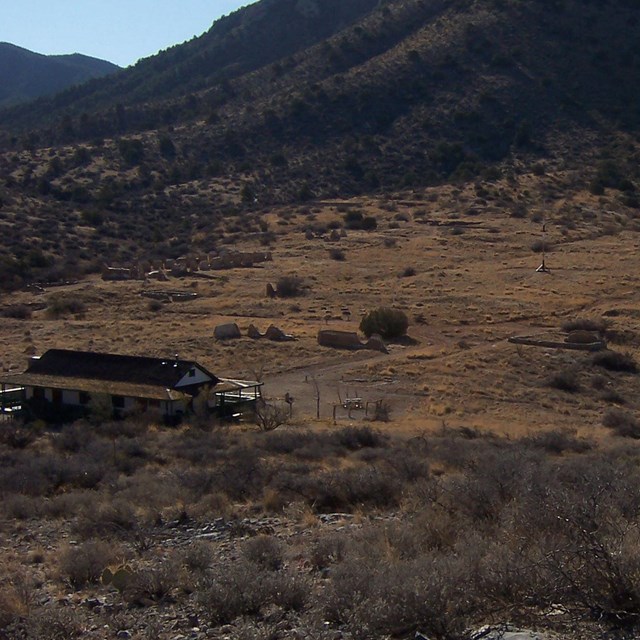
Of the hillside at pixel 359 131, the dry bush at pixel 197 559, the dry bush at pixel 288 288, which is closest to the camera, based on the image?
the dry bush at pixel 197 559

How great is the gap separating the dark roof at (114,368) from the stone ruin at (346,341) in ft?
37.9

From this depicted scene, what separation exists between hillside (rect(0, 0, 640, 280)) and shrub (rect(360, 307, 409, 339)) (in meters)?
30.7

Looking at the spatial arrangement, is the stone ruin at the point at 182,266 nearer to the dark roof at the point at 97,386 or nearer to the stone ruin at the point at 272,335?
the stone ruin at the point at 272,335

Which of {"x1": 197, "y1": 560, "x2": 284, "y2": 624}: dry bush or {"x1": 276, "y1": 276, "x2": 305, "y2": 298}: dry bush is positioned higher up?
{"x1": 197, "y1": 560, "x2": 284, "y2": 624}: dry bush

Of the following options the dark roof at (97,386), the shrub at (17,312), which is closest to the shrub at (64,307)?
the shrub at (17,312)

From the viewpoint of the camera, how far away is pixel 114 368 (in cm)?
3192

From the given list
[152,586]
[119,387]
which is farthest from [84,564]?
[119,387]

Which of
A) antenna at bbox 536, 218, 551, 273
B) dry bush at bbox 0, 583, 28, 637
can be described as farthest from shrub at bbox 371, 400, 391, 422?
antenna at bbox 536, 218, 551, 273

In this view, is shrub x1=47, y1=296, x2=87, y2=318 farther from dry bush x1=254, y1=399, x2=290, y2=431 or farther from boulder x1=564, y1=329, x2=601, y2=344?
boulder x1=564, y1=329, x2=601, y2=344

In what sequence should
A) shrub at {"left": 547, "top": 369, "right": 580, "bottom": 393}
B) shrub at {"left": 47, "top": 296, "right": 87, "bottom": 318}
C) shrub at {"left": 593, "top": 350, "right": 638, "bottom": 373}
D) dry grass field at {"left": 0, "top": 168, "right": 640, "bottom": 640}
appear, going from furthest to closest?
shrub at {"left": 47, "top": 296, "right": 87, "bottom": 318}
shrub at {"left": 593, "top": 350, "right": 638, "bottom": 373}
shrub at {"left": 547, "top": 369, "right": 580, "bottom": 393}
dry grass field at {"left": 0, "top": 168, "right": 640, "bottom": 640}

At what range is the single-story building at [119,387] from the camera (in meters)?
29.9

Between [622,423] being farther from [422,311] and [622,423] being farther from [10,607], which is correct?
[10,607]

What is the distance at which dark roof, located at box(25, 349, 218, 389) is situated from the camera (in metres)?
31.0

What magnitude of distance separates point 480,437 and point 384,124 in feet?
263
